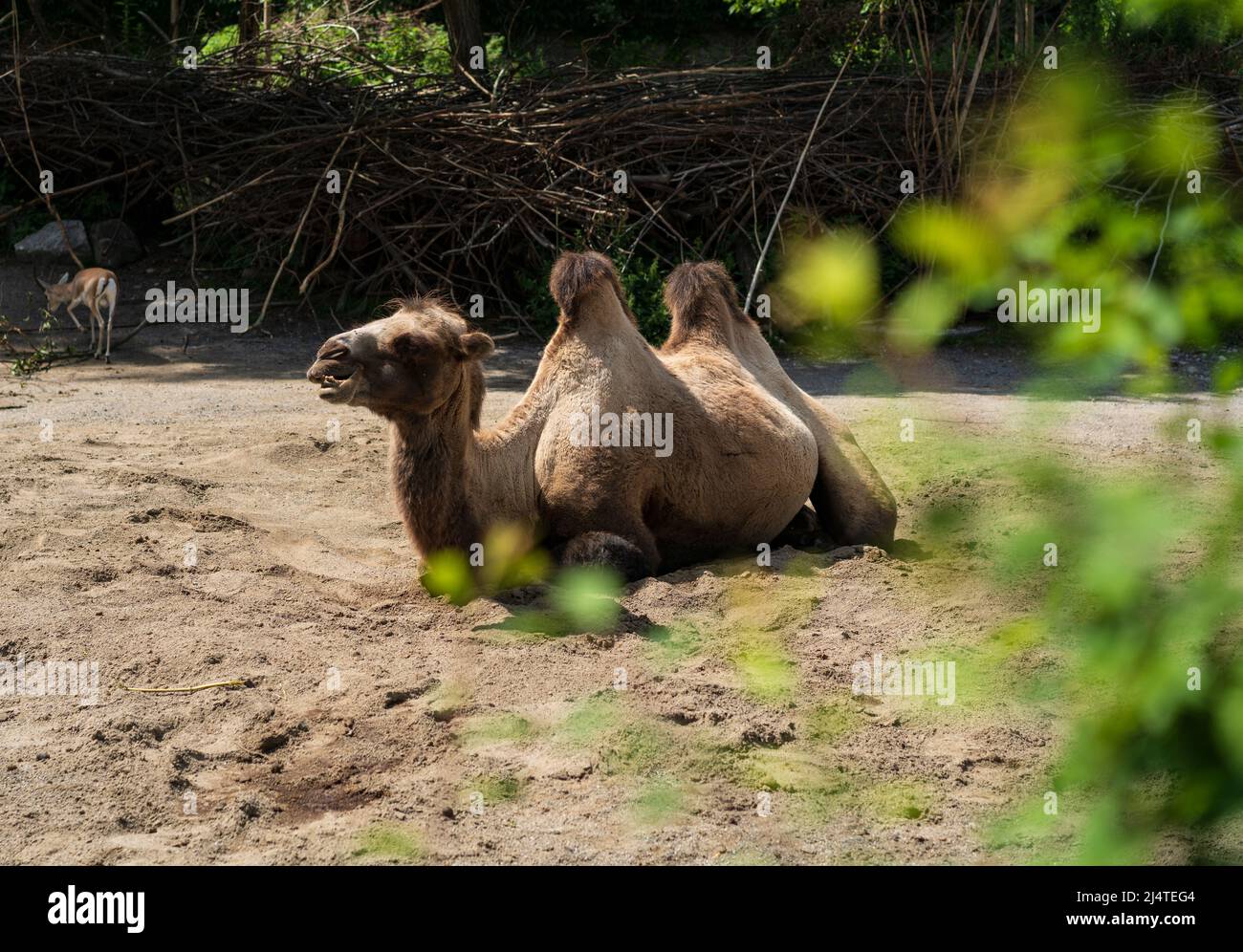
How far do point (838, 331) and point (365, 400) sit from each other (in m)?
3.99

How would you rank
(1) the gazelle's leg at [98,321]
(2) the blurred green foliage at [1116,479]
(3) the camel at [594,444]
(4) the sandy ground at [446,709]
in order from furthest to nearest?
1. (1) the gazelle's leg at [98,321]
2. (3) the camel at [594,444]
3. (4) the sandy ground at [446,709]
4. (2) the blurred green foliage at [1116,479]

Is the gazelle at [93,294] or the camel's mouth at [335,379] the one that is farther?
the gazelle at [93,294]

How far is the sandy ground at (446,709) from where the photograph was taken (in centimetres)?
372

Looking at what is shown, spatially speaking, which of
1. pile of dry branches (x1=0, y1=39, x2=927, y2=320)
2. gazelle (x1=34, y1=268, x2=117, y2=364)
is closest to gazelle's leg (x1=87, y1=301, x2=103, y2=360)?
gazelle (x1=34, y1=268, x2=117, y2=364)

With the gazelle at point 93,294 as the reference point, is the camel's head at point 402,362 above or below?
below

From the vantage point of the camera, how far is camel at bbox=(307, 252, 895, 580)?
558 centimetres

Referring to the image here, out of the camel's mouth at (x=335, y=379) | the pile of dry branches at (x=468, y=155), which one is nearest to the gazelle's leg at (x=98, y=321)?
the pile of dry branches at (x=468, y=155)

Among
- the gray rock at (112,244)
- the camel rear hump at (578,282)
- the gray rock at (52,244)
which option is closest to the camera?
the camel rear hump at (578,282)

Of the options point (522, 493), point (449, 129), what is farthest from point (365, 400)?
point (449, 129)

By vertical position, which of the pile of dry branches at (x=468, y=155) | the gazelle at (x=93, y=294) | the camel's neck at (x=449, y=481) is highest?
the pile of dry branches at (x=468, y=155)

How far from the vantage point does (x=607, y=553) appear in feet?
18.7

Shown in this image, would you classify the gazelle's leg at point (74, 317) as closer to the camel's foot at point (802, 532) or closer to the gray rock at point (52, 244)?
the gray rock at point (52, 244)

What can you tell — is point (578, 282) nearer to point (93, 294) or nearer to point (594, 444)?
point (594, 444)

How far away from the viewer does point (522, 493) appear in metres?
5.96
